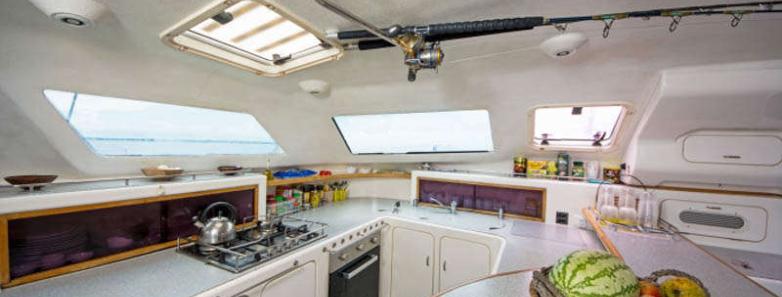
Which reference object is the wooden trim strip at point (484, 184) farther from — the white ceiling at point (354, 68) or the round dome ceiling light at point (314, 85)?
the round dome ceiling light at point (314, 85)

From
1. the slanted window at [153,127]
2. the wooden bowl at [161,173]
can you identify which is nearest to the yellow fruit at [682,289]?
the wooden bowl at [161,173]

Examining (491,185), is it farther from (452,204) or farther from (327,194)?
(327,194)

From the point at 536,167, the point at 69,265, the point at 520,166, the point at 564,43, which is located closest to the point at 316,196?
the point at 69,265

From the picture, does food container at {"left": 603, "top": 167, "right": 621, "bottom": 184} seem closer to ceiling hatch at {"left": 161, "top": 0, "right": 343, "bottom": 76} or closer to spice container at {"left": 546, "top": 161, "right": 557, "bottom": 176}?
spice container at {"left": 546, "top": 161, "right": 557, "bottom": 176}

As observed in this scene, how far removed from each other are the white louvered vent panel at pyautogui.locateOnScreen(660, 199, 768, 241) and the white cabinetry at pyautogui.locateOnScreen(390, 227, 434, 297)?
1547mm

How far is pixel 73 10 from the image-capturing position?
0.86 metres

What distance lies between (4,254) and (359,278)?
169cm

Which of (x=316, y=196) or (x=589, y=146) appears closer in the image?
(x=589, y=146)

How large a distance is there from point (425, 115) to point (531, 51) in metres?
1.28

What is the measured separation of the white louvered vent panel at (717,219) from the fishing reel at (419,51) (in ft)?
5.88

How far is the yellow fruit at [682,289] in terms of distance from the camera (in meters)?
0.53

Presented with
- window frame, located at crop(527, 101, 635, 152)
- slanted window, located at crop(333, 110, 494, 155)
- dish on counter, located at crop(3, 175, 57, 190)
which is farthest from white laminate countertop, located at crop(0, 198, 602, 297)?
slanted window, located at crop(333, 110, 494, 155)

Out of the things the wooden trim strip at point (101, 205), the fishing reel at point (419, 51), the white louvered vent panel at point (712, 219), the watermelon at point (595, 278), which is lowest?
the white louvered vent panel at point (712, 219)

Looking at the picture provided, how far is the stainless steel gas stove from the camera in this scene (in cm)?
135
